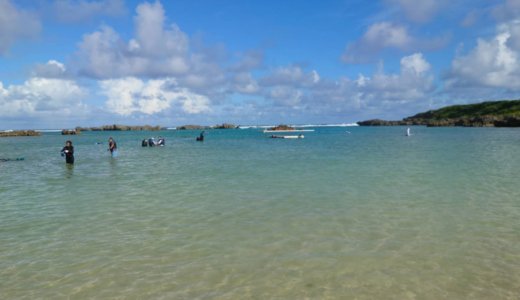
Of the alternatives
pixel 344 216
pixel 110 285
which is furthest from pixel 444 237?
pixel 110 285

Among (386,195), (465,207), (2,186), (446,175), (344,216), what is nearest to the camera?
(344,216)

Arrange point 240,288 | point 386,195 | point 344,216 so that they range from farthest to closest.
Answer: point 386,195
point 344,216
point 240,288

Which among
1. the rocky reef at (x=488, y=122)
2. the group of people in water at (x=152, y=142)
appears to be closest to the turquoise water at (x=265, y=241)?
the group of people in water at (x=152, y=142)

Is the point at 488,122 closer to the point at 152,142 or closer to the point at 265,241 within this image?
the point at 152,142

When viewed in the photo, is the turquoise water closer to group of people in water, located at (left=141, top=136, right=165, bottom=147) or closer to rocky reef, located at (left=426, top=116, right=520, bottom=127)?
group of people in water, located at (left=141, top=136, right=165, bottom=147)

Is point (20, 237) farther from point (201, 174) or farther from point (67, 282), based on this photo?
point (201, 174)

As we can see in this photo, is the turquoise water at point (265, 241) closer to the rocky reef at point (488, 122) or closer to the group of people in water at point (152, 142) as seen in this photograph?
the group of people in water at point (152, 142)

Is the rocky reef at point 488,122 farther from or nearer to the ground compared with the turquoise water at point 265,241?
farther from the ground

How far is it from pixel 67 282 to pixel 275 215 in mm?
7187

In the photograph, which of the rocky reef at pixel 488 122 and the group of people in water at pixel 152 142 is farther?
the rocky reef at pixel 488 122

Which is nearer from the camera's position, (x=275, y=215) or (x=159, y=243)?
(x=159, y=243)

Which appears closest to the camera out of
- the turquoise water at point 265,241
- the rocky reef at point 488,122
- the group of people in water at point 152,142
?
the turquoise water at point 265,241

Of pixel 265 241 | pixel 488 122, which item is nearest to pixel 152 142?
pixel 265 241

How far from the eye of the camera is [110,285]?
Answer: 286 inches
